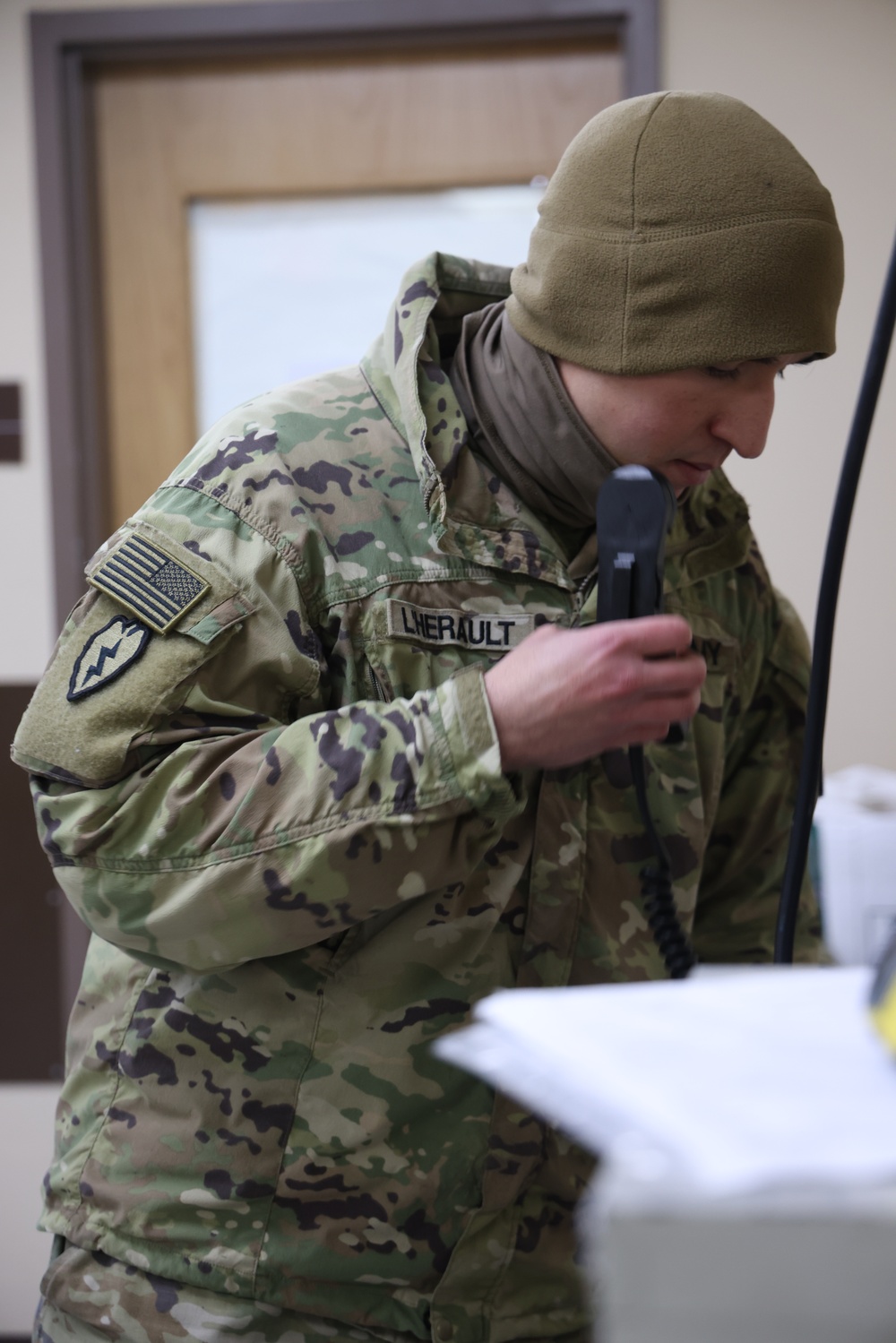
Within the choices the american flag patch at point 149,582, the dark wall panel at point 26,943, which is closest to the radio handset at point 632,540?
the american flag patch at point 149,582

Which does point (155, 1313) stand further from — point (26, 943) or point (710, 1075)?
point (26, 943)

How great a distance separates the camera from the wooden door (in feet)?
6.24

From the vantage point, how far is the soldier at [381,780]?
776mm

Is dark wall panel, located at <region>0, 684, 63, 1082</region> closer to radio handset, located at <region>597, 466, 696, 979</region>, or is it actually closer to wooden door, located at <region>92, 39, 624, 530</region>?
wooden door, located at <region>92, 39, 624, 530</region>

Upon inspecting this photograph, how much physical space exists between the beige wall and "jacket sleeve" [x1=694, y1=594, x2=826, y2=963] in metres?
0.75

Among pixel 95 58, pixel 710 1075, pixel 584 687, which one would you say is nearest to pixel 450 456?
pixel 584 687

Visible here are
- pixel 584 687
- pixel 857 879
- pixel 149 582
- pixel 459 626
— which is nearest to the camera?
pixel 584 687

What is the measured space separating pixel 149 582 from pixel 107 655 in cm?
6

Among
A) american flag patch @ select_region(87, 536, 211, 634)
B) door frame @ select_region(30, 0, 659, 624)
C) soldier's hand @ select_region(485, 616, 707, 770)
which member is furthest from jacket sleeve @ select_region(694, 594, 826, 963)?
door frame @ select_region(30, 0, 659, 624)

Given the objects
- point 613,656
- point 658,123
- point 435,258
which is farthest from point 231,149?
point 613,656

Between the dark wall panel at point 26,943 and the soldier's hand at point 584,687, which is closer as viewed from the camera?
the soldier's hand at point 584,687

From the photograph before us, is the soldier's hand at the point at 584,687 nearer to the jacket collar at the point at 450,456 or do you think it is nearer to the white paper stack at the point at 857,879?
the jacket collar at the point at 450,456

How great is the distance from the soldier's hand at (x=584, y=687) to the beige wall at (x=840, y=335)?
1.22 meters

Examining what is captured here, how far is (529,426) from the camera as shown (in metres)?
0.96
